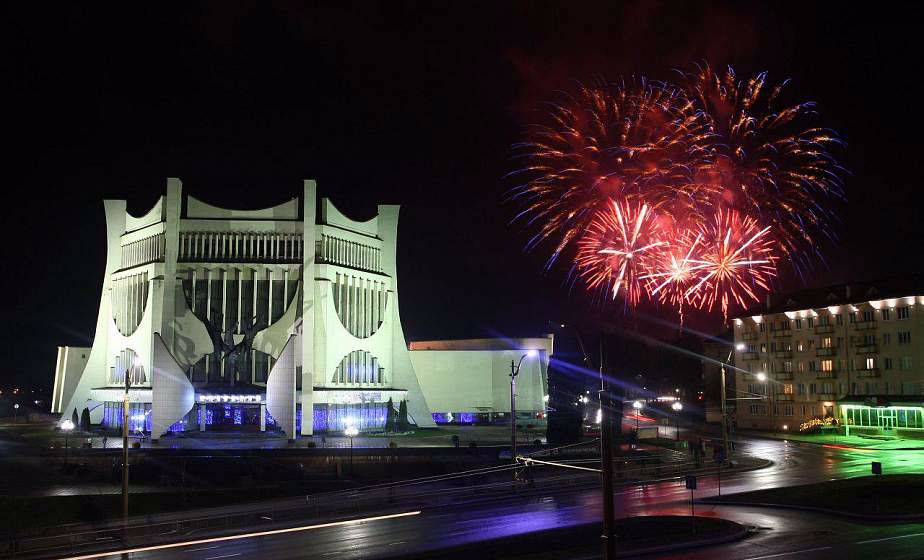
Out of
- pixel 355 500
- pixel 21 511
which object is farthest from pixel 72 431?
pixel 355 500

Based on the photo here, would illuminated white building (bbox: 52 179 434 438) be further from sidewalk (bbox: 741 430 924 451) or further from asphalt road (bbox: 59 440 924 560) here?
asphalt road (bbox: 59 440 924 560)

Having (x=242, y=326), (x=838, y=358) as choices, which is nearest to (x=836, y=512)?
(x=838, y=358)

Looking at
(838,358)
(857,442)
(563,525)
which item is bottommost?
(563,525)

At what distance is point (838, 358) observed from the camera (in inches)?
3164

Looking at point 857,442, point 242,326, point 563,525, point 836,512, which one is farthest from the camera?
point 242,326

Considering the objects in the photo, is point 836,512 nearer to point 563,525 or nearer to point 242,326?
point 563,525

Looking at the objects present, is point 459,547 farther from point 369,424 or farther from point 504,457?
point 369,424

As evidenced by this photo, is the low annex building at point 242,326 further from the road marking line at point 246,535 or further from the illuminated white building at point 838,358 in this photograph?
the road marking line at point 246,535

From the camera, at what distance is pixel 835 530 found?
2925 cm

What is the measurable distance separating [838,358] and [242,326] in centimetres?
5992

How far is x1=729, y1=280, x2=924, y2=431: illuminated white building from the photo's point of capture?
71.9 metres

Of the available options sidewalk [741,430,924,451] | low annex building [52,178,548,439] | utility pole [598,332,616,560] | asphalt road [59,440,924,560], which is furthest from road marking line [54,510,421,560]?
low annex building [52,178,548,439]

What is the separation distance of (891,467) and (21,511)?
46.7m

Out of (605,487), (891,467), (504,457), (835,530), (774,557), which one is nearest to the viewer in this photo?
(605,487)
